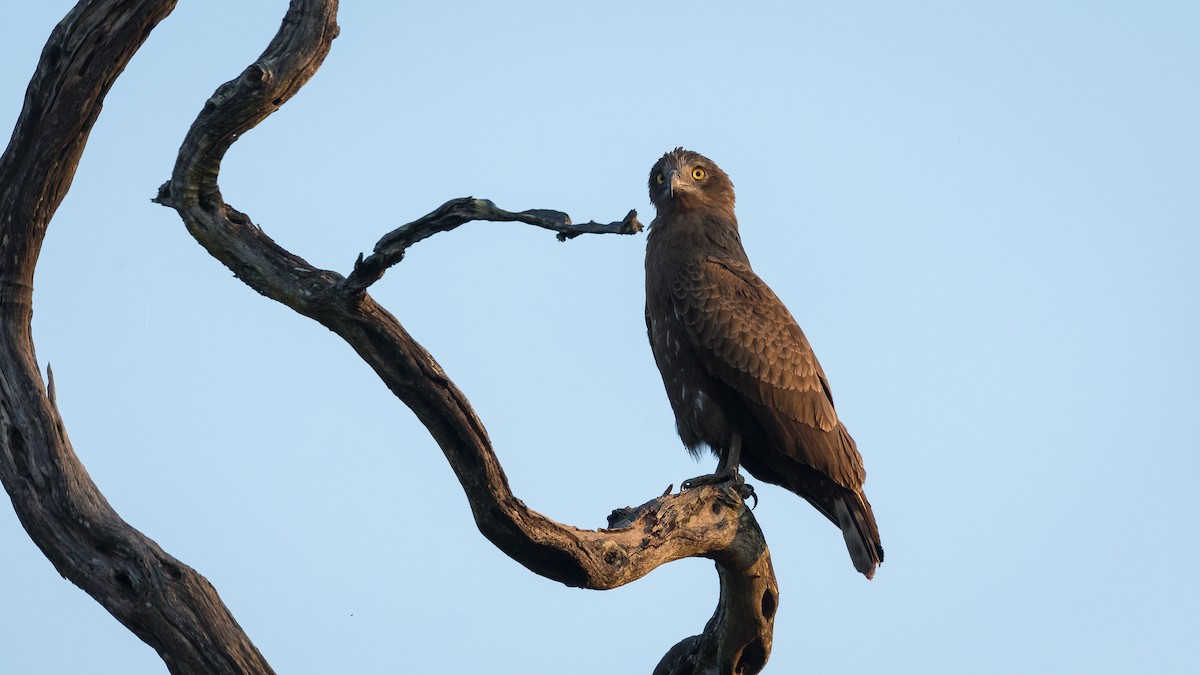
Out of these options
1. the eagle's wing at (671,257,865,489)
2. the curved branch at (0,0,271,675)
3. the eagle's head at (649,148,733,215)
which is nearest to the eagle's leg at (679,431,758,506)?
the eagle's wing at (671,257,865,489)

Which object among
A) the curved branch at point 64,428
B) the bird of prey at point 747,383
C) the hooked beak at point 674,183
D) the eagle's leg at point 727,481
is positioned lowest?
the curved branch at point 64,428

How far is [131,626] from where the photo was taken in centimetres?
465

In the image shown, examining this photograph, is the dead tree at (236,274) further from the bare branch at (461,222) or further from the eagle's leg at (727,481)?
the eagle's leg at (727,481)

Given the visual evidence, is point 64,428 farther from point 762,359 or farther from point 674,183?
point 674,183

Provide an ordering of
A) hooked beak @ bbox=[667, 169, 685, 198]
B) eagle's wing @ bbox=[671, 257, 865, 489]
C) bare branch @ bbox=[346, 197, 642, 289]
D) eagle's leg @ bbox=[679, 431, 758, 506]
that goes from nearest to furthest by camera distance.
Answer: bare branch @ bbox=[346, 197, 642, 289]
eagle's leg @ bbox=[679, 431, 758, 506]
eagle's wing @ bbox=[671, 257, 865, 489]
hooked beak @ bbox=[667, 169, 685, 198]

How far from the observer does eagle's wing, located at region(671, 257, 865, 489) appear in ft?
23.4

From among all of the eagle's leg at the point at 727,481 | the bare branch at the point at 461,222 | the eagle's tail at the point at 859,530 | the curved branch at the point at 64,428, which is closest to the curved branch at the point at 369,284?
the bare branch at the point at 461,222

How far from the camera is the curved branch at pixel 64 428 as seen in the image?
4578 millimetres

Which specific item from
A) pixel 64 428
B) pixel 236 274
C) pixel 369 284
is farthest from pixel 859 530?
pixel 64 428

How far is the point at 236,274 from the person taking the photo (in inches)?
195

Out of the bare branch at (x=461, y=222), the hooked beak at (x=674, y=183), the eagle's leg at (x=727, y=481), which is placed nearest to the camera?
the bare branch at (x=461, y=222)

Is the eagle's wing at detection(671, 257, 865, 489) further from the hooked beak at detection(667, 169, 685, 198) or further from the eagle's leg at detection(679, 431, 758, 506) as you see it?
the hooked beak at detection(667, 169, 685, 198)

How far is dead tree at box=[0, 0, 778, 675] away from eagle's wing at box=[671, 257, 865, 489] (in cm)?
212

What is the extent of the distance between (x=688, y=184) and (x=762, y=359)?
147 cm
